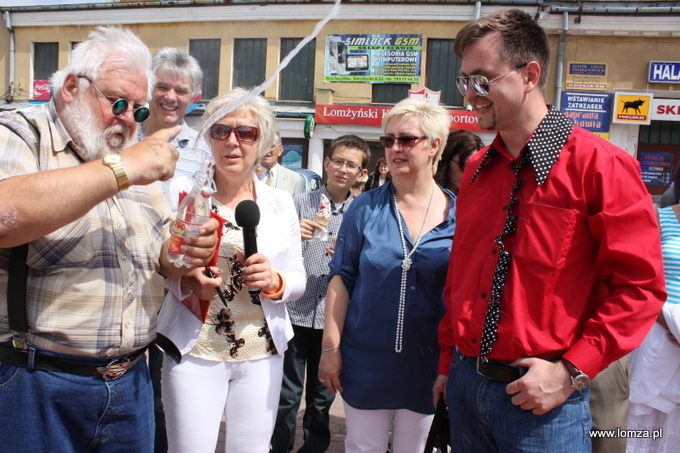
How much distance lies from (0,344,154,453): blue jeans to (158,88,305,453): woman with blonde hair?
14.7 inches

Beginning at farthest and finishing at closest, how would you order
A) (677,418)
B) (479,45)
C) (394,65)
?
1. (394,65)
2. (677,418)
3. (479,45)

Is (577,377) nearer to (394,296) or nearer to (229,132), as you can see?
(394,296)

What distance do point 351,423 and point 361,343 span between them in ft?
1.46

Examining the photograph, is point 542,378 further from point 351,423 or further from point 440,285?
A: point 351,423

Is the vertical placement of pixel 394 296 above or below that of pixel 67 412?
above

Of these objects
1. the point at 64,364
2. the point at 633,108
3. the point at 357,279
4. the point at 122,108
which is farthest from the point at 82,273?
the point at 633,108

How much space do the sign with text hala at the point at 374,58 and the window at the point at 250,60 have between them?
229 cm

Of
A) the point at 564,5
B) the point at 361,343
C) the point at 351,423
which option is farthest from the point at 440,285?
the point at 564,5

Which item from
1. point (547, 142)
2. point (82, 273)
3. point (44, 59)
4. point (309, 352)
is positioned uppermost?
point (44, 59)

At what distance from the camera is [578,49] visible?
51.8 ft

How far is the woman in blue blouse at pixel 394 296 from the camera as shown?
102 inches

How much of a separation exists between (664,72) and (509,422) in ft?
56.2

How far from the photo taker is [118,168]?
4.96 feet

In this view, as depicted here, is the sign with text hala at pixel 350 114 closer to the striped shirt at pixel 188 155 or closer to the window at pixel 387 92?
the window at pixel 387 92
